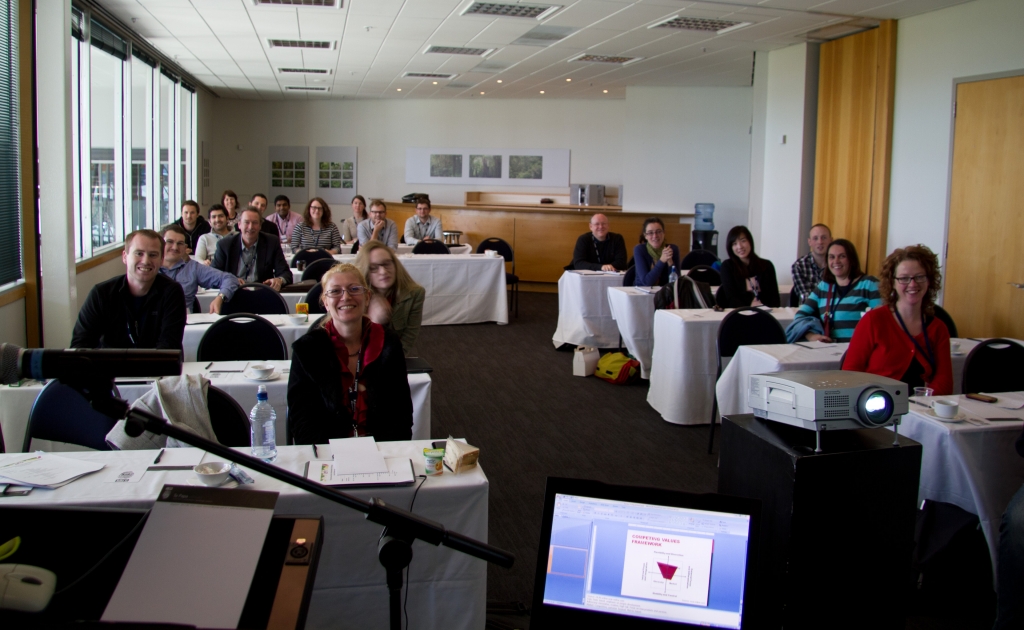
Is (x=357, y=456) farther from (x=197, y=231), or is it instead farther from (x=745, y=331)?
(x=197, y=231)

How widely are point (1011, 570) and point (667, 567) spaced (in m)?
1.64

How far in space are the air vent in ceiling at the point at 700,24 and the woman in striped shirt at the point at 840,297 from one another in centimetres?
405

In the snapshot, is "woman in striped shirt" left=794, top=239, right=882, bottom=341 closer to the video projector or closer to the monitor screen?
the video projector

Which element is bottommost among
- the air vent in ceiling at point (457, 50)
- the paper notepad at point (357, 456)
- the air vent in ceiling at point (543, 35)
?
the paper notepad at point (357, 456)

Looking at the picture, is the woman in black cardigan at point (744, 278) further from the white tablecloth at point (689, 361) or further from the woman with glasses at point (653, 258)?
the woman with glasses at point (653, 258)

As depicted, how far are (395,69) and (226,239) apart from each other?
20.4ft

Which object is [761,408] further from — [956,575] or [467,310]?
[467,310]

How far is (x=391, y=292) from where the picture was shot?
451 centimetres

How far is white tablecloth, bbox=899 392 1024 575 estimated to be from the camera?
305 centimetres

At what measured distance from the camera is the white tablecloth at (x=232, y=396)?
345 centimetres

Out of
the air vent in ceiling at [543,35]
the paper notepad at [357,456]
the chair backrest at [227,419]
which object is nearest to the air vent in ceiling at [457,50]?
the air vent in ceiling at [543,35]

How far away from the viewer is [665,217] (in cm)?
1305

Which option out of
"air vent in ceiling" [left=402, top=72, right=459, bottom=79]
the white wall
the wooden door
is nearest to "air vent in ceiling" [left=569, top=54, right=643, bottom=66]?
"air vent in ceiling" [left=402, top=72, right=459, bottom=79]

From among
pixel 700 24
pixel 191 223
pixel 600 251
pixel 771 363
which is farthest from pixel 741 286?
pixel 191 223
